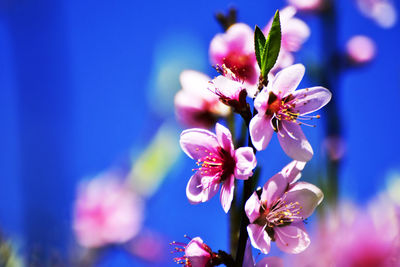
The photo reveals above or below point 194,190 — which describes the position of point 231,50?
above

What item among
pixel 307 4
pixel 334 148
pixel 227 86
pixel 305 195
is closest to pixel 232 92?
pixel 227 86

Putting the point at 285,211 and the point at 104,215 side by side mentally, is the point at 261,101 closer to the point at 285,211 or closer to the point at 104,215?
the point at 285,211

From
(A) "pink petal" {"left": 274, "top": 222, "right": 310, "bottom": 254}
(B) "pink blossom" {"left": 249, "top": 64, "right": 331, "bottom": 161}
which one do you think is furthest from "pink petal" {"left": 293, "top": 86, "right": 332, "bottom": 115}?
(A) "pink petal" {"left": 274, "top": 222, "right": 310, "bottom": 254}

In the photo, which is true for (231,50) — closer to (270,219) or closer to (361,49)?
(270,219)

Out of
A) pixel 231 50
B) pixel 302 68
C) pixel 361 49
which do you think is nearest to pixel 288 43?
pixel 231 50

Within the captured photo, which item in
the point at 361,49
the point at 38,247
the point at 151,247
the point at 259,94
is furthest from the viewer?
the point at 361,49

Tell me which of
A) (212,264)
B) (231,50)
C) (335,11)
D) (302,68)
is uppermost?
(335,11)

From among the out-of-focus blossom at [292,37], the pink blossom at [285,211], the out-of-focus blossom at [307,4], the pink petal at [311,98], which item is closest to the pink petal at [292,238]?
the pink blossom at [285,211]
